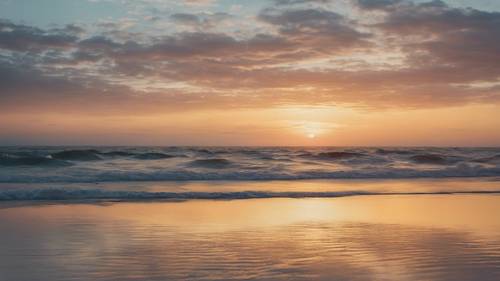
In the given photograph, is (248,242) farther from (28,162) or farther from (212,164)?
(28,162)

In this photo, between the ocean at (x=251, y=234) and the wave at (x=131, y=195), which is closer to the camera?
the ocean at (x=251, y=234)

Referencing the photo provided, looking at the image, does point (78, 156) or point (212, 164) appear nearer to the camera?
point (212, 164)

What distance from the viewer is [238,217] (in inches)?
388

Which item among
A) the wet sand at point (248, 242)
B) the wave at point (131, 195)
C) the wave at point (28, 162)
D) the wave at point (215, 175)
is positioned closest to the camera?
the wet sand at point (248, 242)

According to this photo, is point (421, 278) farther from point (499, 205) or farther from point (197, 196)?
point (197, 196)

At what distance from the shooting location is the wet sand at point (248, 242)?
18.9ft

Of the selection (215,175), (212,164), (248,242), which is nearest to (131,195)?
(248,242)

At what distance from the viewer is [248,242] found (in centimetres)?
735

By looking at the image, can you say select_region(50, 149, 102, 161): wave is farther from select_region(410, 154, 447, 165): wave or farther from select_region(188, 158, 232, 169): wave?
select_region(410, 154, 447, 165): wave

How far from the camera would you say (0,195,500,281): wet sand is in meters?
5.75

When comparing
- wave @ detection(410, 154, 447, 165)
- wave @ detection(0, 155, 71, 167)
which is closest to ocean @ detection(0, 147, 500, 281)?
wave @ detection(0, 155, 71, 167)

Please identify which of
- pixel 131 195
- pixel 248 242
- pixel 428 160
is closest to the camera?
pixel 248 242

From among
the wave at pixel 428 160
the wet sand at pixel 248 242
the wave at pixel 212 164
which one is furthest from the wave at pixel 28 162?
the wave at pixel 428 160

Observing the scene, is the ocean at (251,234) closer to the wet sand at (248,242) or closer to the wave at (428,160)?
the wet sand at (248,242)
